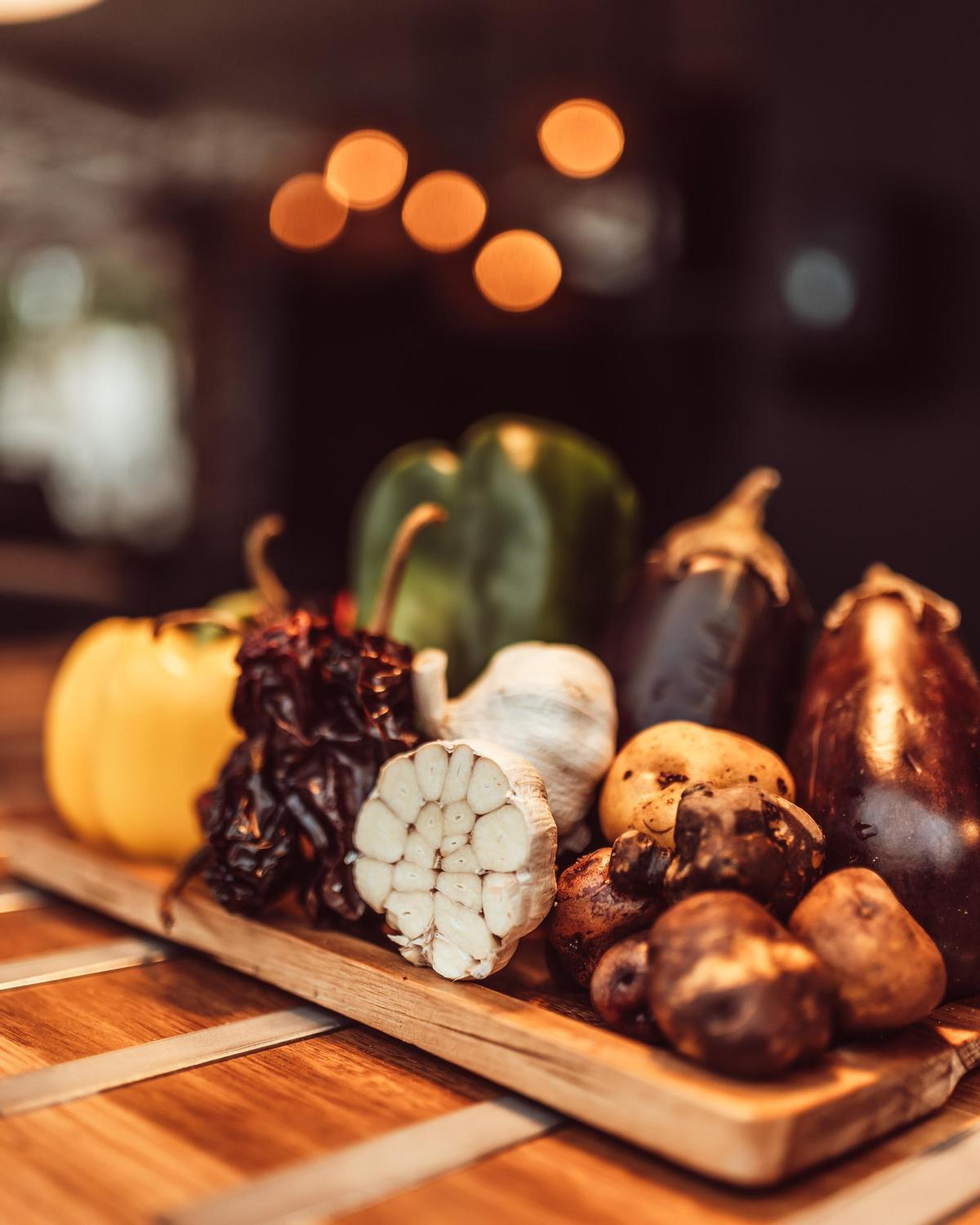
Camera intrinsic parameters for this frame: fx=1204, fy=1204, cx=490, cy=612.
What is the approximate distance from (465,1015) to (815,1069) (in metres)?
0.22

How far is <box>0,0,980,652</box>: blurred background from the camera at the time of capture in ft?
10.1

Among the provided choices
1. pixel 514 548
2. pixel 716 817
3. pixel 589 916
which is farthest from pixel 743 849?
pixel 514 548

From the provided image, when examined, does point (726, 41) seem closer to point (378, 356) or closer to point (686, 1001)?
point (378, 356)

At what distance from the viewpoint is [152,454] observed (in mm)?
9406

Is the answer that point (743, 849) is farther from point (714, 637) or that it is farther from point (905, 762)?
point (714, 637)

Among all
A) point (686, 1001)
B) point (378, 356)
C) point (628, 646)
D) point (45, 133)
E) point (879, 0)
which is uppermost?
point (45, 133)

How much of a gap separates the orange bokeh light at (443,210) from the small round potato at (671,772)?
4.14 metres

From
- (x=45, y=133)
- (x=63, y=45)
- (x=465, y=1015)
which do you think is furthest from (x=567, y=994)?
(x=45, y=133)

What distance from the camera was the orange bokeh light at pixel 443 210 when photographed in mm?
4727

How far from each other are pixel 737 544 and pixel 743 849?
454mm

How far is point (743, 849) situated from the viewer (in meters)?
0.75

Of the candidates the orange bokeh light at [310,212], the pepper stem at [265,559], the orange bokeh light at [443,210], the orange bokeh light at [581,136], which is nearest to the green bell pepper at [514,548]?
the pepper stem at [265,559]

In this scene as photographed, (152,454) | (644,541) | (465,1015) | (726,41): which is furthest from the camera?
(152,454)

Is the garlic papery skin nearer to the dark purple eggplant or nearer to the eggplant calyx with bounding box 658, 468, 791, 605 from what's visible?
the dark purple eggplant
